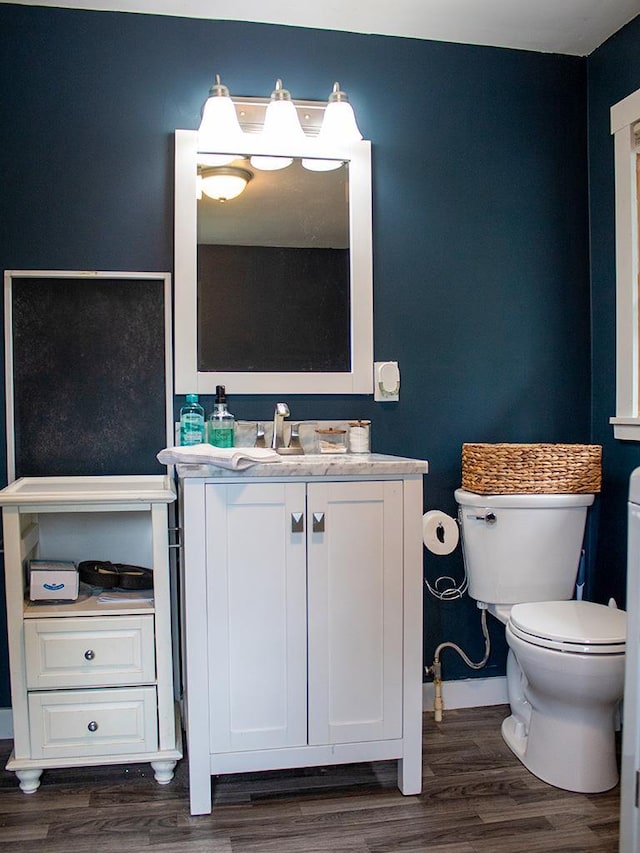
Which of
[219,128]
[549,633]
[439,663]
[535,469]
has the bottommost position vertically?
[439,663]

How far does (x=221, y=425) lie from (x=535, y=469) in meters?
1.01

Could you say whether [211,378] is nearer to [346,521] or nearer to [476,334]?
[346,521]

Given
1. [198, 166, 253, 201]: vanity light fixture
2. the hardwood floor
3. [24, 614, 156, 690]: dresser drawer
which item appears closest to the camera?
the hardwood floor

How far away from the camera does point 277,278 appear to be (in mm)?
2484

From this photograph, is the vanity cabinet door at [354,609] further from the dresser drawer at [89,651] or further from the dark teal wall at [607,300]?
the dark teal wall at [607,300]

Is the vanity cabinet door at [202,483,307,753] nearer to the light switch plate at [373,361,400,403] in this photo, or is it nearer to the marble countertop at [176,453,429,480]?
the marble countertop at [176,453,429,480]

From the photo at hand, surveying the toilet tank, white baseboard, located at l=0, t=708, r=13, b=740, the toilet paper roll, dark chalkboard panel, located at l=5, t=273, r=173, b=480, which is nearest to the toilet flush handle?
the toilet tank

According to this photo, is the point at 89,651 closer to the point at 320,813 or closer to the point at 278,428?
the point at 320,813

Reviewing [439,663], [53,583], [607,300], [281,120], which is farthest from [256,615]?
[607,300]

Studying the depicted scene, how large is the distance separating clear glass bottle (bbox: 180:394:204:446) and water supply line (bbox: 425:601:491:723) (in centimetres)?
110

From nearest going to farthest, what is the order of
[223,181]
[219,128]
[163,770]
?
1. [163,770]
2. [219,128]
3. [223,181]

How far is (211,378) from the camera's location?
2426 millimetres

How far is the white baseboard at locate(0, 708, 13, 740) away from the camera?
2.39 m

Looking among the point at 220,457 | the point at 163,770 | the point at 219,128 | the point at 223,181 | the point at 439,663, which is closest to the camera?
the point at 220,457
